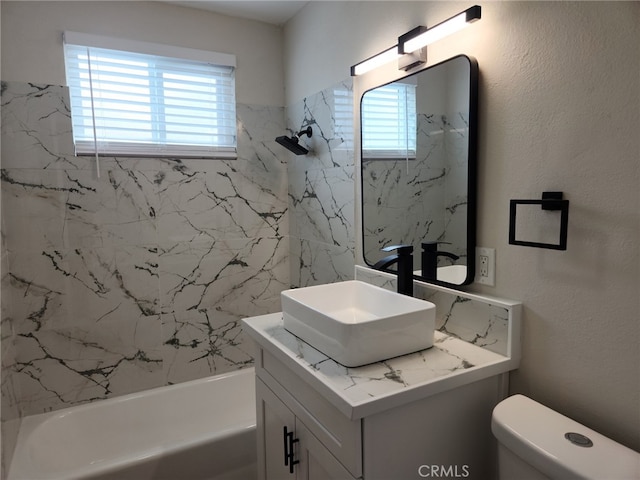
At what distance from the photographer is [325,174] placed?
221 centimetres

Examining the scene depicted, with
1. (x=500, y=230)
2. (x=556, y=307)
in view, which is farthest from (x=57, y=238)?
(x=556, y=307)

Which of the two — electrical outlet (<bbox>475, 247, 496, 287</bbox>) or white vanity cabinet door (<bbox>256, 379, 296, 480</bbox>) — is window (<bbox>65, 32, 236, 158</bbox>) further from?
electrical outlet (<bbox>475, 247, 496, 287</bbox>)

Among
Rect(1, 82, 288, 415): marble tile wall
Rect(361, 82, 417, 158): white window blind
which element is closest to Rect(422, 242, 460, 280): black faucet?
Rect(361, 82, 417, 158): white window blind

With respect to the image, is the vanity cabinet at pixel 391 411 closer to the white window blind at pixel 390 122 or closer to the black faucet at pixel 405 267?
the black faucet at pixel 405 267

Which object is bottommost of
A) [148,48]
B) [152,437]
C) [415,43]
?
[152,437]

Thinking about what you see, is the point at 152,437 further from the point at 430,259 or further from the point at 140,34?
the point at 140,34

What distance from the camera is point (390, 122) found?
5.63 ft

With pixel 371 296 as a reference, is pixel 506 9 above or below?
above

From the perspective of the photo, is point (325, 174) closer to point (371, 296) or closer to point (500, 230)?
point (371, 296)

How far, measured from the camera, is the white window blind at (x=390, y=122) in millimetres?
1610

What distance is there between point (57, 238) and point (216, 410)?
1.30 meters

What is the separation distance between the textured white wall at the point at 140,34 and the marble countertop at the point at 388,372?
176cm

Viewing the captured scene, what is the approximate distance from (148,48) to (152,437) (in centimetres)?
212

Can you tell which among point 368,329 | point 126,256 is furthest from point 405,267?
point 126,256
